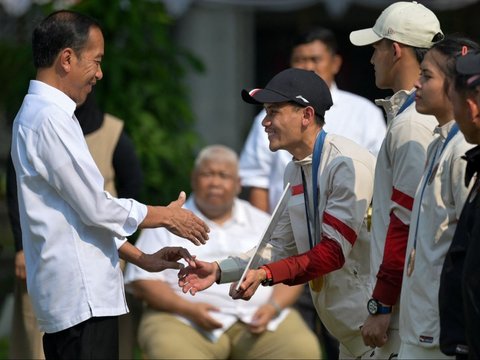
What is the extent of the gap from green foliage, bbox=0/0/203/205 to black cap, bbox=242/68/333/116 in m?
3.61

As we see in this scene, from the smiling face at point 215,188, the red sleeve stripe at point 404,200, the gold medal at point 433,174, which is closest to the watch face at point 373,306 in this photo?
the red sleeve stripe at point 404,200

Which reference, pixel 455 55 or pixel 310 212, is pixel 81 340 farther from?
pixel 455 55

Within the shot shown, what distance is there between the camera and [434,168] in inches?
164

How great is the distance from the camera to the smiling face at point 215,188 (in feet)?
23.8

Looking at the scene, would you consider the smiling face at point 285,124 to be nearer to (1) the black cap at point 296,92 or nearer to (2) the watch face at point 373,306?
(1) the black cap at point 296,92

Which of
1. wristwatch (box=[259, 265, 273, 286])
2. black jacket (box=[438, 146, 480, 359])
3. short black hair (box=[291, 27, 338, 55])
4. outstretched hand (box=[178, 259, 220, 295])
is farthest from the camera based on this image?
short black hair (box=[291, 27, 338, 55])

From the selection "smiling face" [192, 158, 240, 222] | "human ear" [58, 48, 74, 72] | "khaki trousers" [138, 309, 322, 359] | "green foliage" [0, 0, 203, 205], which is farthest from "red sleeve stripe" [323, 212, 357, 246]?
"green foliage" [0, 0, 203, 205]

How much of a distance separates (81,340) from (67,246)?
1.23ft

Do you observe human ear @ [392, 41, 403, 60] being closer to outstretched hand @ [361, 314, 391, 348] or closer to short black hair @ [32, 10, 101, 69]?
outstretched hand @ [361, 314, 391, 348]

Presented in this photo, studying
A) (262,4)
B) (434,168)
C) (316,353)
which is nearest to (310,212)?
(434,168)

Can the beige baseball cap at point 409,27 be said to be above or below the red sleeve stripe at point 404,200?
above

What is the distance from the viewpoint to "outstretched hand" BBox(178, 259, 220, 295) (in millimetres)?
4945

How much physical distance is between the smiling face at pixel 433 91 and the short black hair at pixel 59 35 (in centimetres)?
143

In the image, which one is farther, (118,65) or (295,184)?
(118,65)
